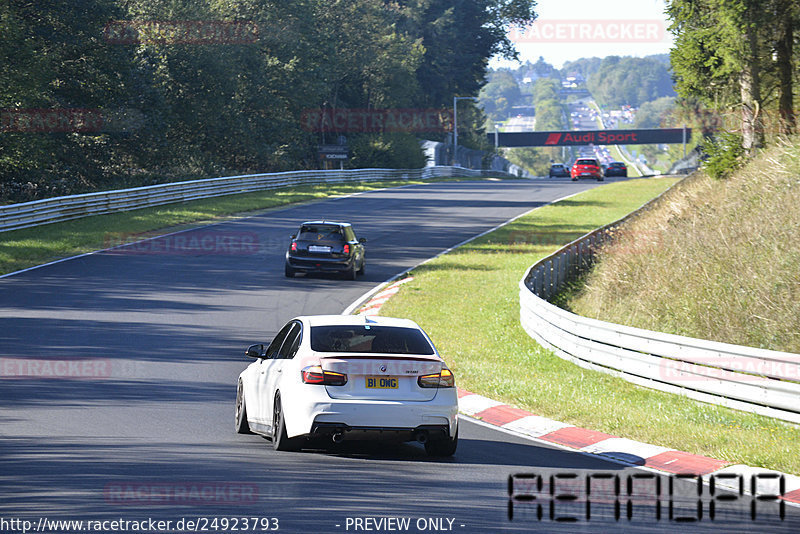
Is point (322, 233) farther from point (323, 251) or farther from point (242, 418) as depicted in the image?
point (242, 418)

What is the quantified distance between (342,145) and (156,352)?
5685 centimetres

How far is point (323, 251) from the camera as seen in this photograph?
2709 cm

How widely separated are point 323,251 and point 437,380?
17048mm

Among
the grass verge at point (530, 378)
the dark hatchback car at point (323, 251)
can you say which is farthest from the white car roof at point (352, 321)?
the dark hatchback car at point (323, 251)

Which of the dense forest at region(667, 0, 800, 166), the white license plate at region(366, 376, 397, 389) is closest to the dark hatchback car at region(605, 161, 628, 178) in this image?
the dense forest at region(667, 0, 800, 166)

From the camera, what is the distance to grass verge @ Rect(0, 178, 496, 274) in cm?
2897

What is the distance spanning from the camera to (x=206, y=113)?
64.2 meters

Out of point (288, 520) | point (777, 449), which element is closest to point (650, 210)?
point (777, 449)

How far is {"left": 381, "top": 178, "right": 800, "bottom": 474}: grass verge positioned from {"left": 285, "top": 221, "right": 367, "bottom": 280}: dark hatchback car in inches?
70.9

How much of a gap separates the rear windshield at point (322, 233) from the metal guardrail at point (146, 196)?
1019cm

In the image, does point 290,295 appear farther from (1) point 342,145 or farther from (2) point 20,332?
(1) point 342,145

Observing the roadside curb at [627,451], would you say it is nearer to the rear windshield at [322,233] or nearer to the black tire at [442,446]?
the black tire at [442,446]

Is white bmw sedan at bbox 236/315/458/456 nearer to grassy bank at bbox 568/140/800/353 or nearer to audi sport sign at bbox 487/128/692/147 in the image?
grassy bank at bbox 568/140/800/353

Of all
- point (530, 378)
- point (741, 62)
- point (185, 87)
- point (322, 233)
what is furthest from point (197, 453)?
point (185, 87)
